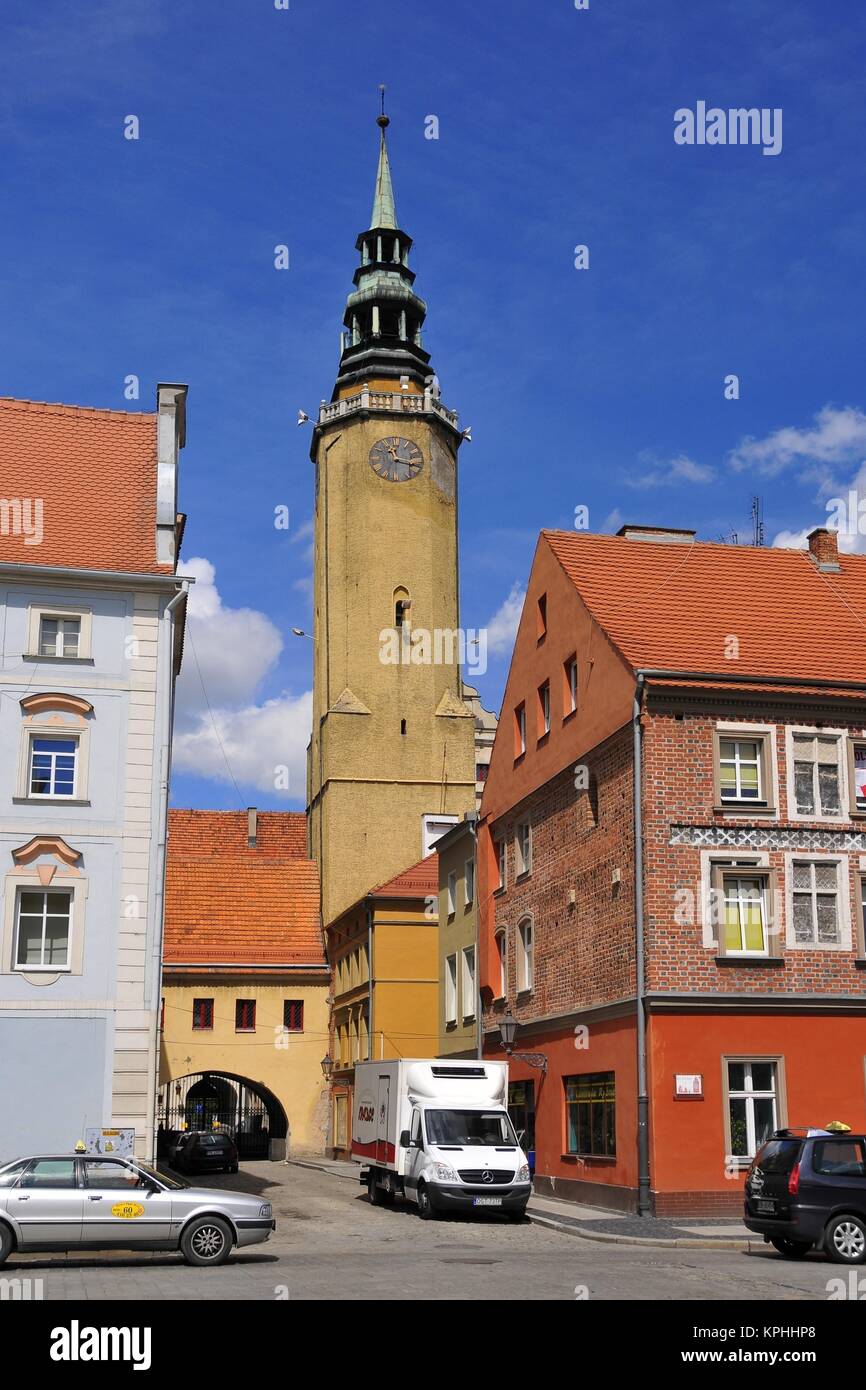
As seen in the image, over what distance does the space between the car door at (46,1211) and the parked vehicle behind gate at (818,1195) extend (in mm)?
8551

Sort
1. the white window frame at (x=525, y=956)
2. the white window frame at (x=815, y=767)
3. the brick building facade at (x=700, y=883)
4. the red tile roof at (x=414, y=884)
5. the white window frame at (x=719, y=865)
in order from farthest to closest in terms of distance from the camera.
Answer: the red tile roof at (x=414, y=884), the white window frame at (x=525, y=956), the white window frame at (x=815, y=767), the white window frame at (x=719, y=865), the brick building facade at (x=700, y=883)

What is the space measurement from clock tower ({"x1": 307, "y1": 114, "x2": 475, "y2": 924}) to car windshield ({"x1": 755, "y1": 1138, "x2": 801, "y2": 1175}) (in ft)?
136

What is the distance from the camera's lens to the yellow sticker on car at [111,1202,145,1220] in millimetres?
18375

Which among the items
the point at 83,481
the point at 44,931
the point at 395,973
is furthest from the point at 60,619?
the point at 395,973

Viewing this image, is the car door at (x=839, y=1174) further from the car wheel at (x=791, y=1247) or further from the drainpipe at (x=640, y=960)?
the drainpipe at (x=640, y=960)

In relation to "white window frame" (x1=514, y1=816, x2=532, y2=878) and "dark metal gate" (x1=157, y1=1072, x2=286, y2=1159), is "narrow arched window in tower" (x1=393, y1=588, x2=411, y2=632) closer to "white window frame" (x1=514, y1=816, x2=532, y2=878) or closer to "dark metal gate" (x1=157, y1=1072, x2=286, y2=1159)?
"dark metal gate" (x1=157, y1=1072, x2=286, y2=1159)

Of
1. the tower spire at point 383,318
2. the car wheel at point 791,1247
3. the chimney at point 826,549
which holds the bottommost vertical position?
the car wheel at point 791,1247

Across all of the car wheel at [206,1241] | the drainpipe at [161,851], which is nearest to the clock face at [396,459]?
the drainpipe at [161,851]

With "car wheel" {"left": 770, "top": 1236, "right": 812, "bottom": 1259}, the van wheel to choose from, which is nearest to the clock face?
the van wheel

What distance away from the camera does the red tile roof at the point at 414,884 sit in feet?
175
